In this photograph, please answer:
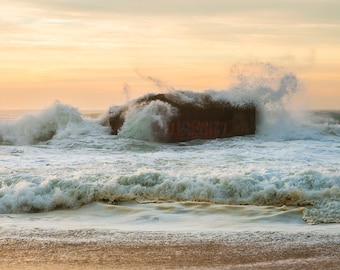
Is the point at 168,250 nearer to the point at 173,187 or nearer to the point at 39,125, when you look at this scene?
the point at 173,187

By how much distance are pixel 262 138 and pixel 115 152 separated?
419 cm

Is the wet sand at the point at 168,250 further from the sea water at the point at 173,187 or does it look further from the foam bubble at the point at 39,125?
the foam bubble at the point at 39,125

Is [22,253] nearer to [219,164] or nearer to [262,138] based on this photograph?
[219,164]

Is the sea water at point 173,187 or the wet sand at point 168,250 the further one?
the sea water at point 173,187

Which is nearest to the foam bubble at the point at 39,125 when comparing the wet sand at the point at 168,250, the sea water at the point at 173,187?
the sea water at the point at 173,187

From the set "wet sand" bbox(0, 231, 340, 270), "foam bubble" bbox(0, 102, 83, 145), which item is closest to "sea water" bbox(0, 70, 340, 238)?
"wet sand" bbox(0, 231, 340, 270)

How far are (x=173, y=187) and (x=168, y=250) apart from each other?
292 cm

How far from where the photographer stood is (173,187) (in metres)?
8.95

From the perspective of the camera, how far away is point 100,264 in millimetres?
5625

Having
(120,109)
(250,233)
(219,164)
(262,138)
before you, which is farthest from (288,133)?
(250,233)

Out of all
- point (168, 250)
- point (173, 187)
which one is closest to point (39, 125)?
point (173, 187)

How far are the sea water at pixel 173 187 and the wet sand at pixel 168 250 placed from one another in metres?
0.44

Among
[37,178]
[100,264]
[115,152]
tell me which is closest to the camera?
[100,264]

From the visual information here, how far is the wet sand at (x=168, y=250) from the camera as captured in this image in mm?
5594
